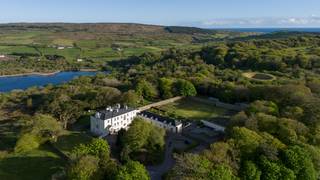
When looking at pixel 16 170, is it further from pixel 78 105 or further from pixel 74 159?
pixel 78 105

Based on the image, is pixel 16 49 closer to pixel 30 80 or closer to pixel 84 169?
pixel 30 80

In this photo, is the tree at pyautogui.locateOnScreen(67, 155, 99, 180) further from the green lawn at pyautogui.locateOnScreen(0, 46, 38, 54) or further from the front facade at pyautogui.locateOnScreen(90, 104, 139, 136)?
the green lawn at pyautogui.locateOnScreen(0, 46, 38, 54)

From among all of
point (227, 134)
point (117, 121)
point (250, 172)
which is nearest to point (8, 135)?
point (117, 121)

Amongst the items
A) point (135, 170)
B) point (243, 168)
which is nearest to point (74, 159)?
point (135, 170)

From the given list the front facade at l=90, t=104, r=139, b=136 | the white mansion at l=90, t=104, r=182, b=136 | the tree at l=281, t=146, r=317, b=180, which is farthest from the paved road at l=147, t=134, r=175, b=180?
the tree at l=281, t=146, r=317, b=180

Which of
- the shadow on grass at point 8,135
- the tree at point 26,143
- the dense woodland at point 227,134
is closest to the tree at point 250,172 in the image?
the dense woodland at point 227,134
